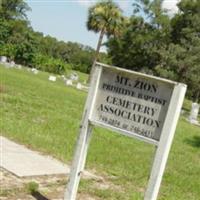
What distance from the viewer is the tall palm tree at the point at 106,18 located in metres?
55.2

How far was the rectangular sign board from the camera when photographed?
17.9ft

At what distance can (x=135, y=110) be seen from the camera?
5594mm

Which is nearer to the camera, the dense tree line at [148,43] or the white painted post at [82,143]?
the white painted post at [82,143]

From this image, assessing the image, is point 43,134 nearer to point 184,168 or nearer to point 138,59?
point 184,168

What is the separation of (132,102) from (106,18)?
50.9 meters

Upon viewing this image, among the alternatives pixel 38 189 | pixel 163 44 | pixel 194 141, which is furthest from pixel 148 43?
pixel 38 189

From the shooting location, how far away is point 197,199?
8.05m

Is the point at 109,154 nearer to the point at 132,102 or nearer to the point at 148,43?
the point at 132,102

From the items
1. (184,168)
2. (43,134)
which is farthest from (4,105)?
(184,168)

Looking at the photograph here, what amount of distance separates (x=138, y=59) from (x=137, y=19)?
14.2 feet

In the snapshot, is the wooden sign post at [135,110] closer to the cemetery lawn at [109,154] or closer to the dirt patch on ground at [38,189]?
the dirt patch on ground at [38,189]

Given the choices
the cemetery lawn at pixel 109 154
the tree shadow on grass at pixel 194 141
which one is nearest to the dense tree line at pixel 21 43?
the tree shadow on grass at pixel 194 141

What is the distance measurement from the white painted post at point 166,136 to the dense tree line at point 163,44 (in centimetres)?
4010

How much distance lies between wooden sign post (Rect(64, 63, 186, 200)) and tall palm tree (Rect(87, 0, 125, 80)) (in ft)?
162
